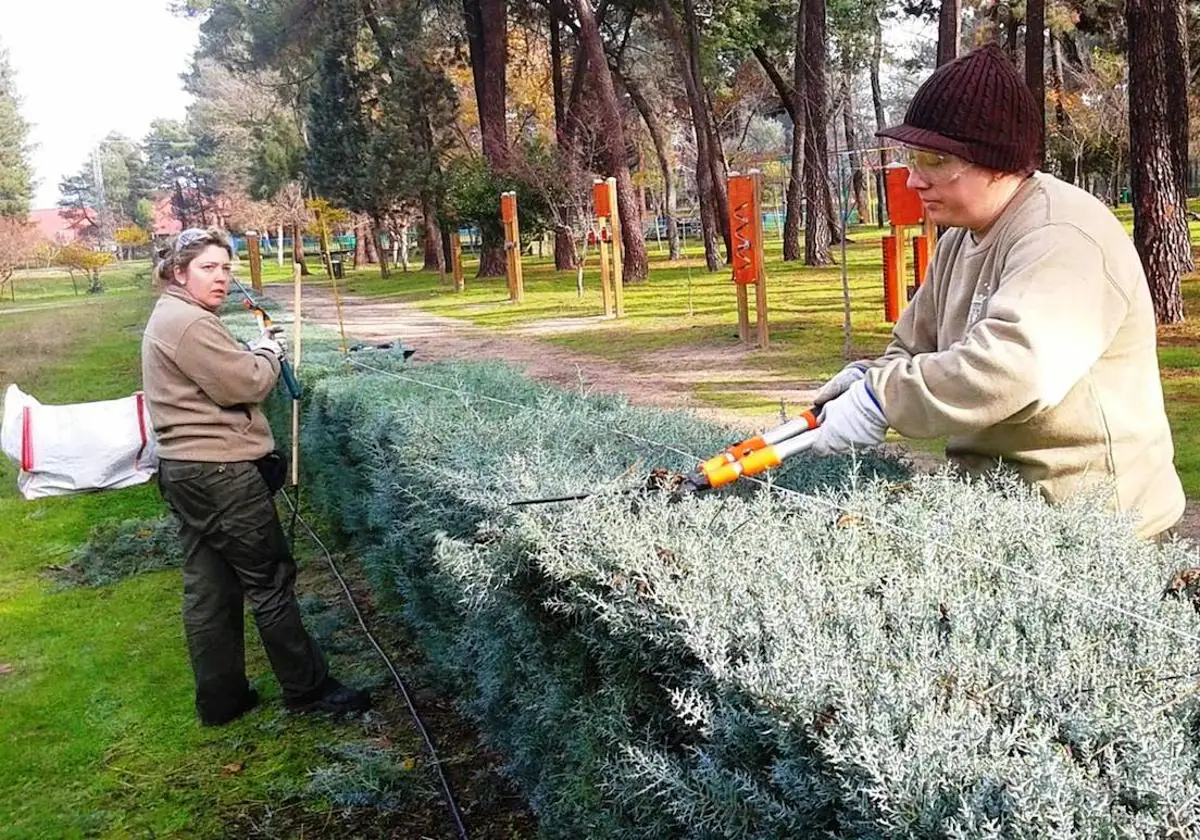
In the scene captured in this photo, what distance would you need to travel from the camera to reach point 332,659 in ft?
17.7

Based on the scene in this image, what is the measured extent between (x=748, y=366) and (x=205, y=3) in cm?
3243

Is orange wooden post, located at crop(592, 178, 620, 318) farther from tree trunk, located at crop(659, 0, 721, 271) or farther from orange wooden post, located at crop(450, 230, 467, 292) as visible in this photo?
orange wooden post, located at crop(450, 230, 467, 292)

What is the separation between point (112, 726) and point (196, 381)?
173 centimetres

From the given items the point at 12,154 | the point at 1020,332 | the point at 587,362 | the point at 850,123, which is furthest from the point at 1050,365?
the point at 12,154

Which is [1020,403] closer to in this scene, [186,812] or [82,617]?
[186,812]

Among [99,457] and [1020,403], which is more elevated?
[1020,403]

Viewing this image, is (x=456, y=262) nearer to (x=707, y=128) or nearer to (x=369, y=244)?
(x=707, y=128)

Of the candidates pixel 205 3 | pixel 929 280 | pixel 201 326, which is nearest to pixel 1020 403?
pixel 929 280

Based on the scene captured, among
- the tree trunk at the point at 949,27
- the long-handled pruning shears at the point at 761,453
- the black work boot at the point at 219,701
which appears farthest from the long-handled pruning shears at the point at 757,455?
the tree trunk at the point at 949,27

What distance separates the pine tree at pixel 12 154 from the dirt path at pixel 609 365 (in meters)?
40.5

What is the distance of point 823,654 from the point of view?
1654mm

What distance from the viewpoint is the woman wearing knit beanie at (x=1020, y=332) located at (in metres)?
2.00

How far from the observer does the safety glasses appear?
2240 millimetres

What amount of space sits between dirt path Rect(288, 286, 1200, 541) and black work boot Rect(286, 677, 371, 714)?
172 cm
